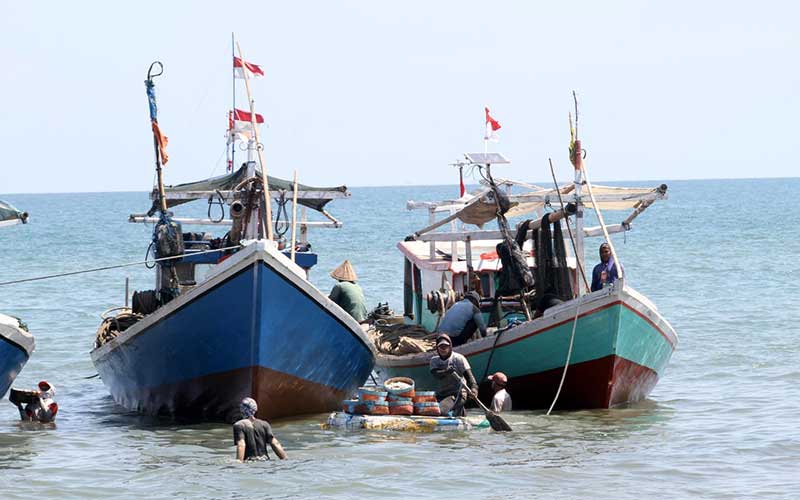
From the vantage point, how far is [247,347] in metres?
16.3

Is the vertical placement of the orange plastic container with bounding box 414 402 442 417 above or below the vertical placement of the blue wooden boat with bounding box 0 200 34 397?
below

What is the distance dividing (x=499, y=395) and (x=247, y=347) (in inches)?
124

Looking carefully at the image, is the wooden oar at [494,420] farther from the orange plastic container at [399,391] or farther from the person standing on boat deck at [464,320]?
the person standing on boat deck at [464,320]

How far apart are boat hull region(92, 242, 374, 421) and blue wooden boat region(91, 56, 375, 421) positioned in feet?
0.04

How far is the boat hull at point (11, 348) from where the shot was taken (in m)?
16.0

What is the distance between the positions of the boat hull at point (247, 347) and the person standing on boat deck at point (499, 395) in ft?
6.07

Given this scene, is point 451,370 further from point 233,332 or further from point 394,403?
point 233,332

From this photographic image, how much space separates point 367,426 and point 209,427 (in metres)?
2.21

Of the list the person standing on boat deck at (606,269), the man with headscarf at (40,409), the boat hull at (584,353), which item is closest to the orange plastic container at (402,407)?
the boat hull at (584,353)

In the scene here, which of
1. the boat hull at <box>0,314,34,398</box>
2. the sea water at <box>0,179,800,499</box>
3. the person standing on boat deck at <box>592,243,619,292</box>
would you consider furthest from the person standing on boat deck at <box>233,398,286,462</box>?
the person standing on boat deck at <box>592,243,619,292</box>

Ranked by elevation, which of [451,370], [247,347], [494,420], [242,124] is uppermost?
[242,124]

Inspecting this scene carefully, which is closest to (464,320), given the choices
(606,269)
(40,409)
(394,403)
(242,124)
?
(606,269)

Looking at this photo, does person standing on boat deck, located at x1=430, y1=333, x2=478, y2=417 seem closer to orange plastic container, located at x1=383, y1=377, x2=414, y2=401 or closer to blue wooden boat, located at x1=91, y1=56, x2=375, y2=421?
orange plastic container, located at x1=383, y1=377, x2=414, y2=401

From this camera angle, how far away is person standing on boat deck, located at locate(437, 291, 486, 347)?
1820 cm
